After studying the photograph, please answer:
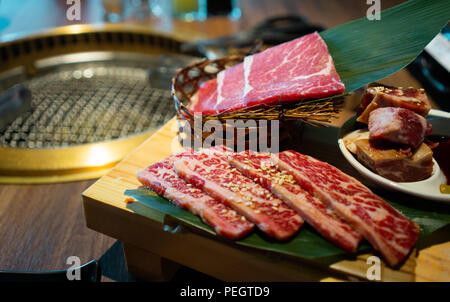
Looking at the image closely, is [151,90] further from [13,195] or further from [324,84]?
[324,84]

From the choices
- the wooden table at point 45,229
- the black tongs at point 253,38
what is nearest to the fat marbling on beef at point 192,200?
the wooden table at point 45,229

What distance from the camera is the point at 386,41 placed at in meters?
1.61

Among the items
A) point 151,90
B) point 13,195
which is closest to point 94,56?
point 151,90

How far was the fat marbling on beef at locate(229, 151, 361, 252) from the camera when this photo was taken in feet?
3.63

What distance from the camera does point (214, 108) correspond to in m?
1.61

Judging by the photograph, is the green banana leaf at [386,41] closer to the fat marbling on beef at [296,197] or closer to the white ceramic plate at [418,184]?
the white ceramic plate at [418,184]

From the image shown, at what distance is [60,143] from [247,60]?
3.93 ft

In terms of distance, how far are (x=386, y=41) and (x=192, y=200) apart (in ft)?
3.79

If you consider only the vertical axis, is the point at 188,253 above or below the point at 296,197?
below

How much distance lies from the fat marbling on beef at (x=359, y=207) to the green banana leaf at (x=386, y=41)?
0.43 m

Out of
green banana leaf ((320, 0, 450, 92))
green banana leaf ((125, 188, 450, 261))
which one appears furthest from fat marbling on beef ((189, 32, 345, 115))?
green banana leaf ((125, 188, 450, 261))

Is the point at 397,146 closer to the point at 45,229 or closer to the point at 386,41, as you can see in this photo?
the point at 386,41

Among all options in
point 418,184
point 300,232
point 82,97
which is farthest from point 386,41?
point 82,97
